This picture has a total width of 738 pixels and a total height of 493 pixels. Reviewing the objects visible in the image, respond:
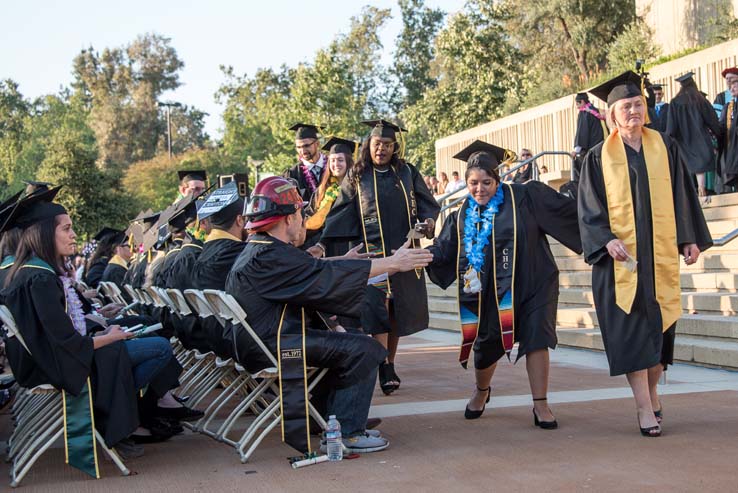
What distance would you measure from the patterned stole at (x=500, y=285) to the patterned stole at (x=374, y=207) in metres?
1.56

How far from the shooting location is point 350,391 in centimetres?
525

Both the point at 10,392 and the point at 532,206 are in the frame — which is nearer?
the point at 532,206

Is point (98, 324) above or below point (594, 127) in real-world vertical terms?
below

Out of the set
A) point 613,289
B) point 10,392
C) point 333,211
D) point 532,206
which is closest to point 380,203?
point 333,211

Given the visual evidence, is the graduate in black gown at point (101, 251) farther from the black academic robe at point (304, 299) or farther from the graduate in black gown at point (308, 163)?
the black academic robe at point (304, 299)

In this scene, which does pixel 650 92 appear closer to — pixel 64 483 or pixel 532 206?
pixel 532 206

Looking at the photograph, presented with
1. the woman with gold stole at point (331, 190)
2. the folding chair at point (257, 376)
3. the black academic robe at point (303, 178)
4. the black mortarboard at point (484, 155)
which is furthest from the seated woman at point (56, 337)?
the black academic robe at point (303, 178)

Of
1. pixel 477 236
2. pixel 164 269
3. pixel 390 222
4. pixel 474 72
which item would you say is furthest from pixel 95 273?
pixel 474 72

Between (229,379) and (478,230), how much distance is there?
2.77m

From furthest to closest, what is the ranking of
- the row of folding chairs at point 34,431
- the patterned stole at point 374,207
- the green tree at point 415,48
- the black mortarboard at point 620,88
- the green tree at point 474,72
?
the green tree at point 415,48 < the green tree at point 474,72 < the patterned stole at point 374,207 < the black mortarboard at point 620,88 < the row of folding chairs at point 34,431

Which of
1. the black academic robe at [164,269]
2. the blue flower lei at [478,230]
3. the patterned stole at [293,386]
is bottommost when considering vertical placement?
the patterned stole at [293,386]

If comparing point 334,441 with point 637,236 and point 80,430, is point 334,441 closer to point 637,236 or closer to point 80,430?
point 80,430

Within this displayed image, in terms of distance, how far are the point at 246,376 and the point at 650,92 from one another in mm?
9552

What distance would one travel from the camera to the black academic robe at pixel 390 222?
749 cm
